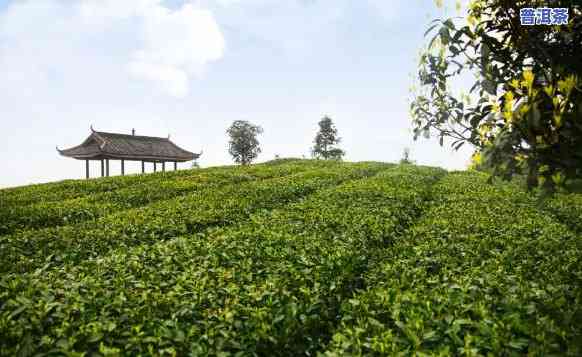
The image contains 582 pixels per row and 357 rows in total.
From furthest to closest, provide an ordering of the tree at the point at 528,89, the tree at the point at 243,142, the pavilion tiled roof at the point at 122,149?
the tree at the point at 243,142, the pavilion tiled roof at the point at 122,149, the tree at the point at 528,89

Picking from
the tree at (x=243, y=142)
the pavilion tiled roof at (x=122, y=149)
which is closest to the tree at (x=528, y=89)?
the pavilion tiled roof at (x=122, y=149)

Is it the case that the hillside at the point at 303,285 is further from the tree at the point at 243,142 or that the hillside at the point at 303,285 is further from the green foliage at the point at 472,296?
the tree at the point at 243,142

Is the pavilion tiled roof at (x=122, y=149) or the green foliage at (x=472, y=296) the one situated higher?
the pavilion tiled roof at (x=122, y=149)

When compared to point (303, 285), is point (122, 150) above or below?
above

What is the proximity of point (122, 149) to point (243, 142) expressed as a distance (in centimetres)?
3253

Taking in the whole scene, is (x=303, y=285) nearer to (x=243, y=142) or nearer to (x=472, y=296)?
(x=472, y=296)

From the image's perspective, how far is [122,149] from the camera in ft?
145

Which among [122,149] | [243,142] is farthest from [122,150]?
[243,142]

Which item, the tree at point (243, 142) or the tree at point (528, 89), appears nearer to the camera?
the tree at point (528, 89)

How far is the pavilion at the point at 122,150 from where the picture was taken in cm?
4322

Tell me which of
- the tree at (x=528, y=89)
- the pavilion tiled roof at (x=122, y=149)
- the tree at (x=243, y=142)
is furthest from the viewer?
the tree at (x=243, y=142)

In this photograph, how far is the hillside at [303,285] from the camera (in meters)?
4.45

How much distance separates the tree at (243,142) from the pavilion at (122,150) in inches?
950

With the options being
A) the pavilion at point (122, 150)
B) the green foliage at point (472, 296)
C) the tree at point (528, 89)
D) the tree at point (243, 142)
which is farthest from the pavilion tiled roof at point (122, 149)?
the tree at point (528, 89)
